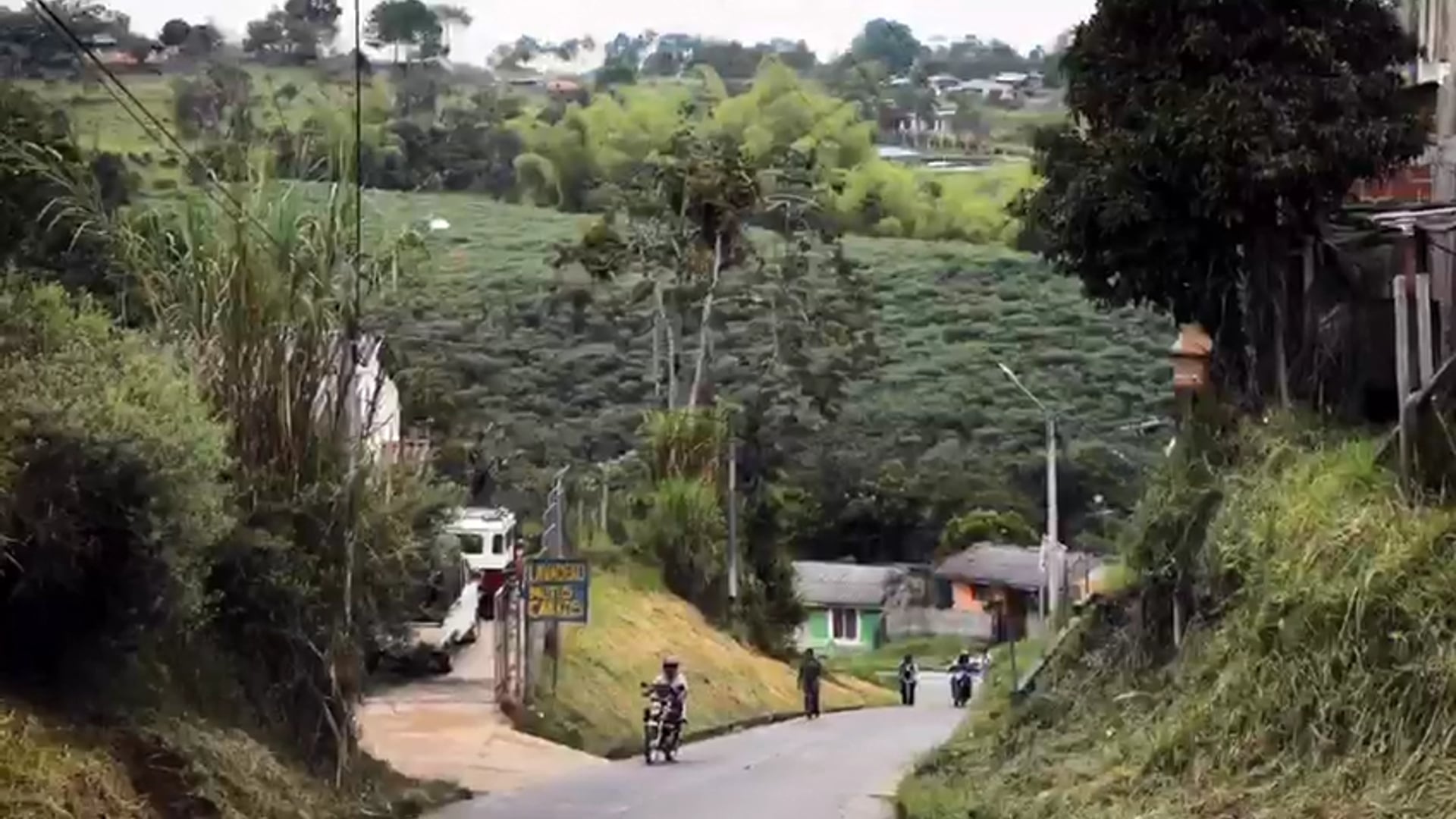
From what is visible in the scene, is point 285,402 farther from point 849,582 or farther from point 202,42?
point 849,582

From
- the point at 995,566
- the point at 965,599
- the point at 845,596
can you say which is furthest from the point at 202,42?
the point at 845,596

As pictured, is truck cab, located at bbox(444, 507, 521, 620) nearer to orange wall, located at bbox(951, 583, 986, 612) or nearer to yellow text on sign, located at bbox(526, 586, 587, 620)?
yellow text on sign, located at bbox(526, 586, 587, 620)

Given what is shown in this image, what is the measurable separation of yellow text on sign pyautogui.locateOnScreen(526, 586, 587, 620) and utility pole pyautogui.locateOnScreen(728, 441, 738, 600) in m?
19.7

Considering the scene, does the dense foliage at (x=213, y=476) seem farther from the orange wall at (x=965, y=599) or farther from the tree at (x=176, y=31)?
the orange wall at (x=965, y=599)

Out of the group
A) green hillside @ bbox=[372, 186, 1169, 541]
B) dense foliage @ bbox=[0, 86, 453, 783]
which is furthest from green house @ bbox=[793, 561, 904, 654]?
dense foliage @ bbox=[0, 86, 453, 783]

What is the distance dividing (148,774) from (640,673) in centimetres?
2586

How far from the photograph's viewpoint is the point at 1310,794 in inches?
518

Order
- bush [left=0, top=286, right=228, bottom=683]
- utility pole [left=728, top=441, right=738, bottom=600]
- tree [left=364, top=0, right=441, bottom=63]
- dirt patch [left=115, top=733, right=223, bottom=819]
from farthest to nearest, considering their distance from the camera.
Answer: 1. tree [left=364, top=0, right=441, bottom=63]
2. utility pole [left=728, top=441, right=738, bottom=600]
3. dirt patch [left=115, top=733, right=223, bottom=819]
4. bush [left=0, top=286, right=228, bottom=683]

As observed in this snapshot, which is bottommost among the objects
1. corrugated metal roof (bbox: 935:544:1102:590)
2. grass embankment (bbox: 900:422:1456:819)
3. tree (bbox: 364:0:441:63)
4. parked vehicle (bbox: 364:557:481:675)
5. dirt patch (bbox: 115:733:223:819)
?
corrugated metal roof (bbox: 935:544:1102:590)

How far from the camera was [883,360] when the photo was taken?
210 feet

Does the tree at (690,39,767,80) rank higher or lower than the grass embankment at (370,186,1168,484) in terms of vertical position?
higher

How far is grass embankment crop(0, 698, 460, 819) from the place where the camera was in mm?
13570

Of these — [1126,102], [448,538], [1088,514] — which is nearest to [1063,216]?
[1126,102]

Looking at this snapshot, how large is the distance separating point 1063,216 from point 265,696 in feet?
28.7
